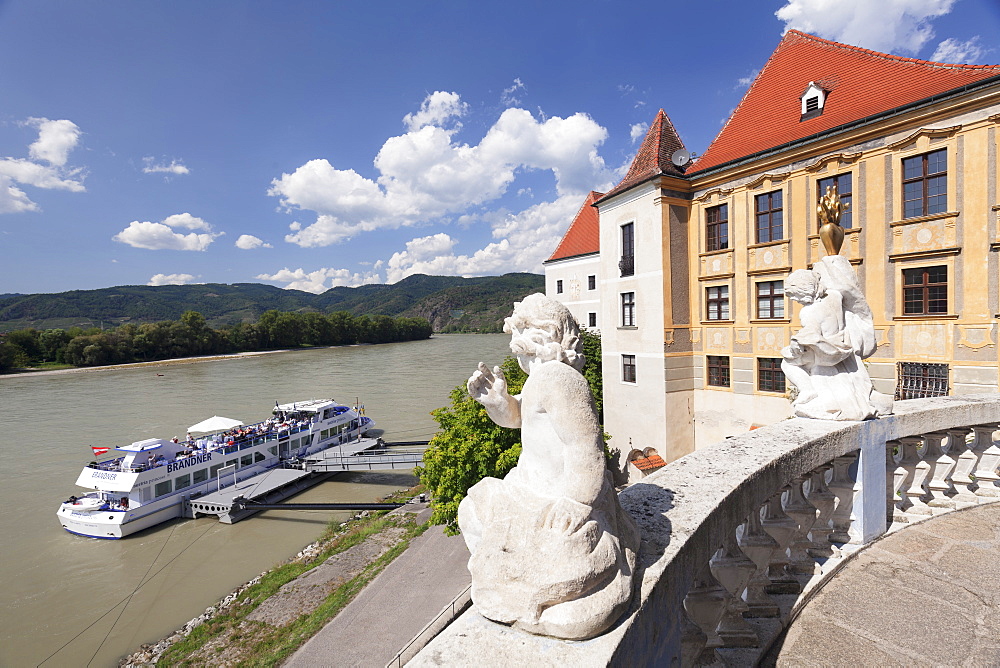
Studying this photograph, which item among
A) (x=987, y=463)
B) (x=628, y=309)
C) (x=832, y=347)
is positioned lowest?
(x=987, y=463)

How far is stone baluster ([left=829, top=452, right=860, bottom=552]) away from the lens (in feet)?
11.0

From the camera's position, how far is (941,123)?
12172 mm

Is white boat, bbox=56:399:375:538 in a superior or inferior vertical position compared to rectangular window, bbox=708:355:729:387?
inferior

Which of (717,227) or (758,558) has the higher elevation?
(717,227)

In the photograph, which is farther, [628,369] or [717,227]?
[628,369]

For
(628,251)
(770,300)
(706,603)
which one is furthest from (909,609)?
(628,251)

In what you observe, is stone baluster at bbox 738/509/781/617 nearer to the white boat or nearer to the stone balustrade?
the stone balustrade

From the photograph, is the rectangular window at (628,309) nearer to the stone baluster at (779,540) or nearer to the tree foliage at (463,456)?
the tree foliage at (463,456)

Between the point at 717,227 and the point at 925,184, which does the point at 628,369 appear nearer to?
the point at 717,227

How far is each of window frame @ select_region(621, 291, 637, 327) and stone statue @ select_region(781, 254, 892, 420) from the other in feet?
47.4

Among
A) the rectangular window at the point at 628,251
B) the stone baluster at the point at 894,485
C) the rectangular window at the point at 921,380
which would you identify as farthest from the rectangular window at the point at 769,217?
the stone baluster at the point at 894,485

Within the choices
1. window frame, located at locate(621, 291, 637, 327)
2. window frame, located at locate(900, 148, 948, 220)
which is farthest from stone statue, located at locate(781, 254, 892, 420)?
window frame, located at locate(621, 291, 637, 327)

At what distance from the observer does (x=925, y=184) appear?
12641 mm

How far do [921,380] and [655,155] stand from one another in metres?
11.3
